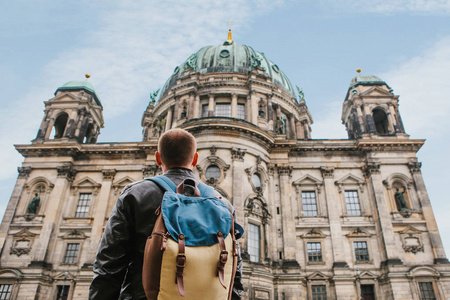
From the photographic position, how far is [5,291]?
80.8 feet

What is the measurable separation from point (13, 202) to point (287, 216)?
23.1 metres

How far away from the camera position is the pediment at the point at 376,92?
31922 millimetres

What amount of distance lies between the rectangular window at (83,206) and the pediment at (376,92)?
89.1ft

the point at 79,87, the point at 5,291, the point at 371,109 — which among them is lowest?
the point at 5,291

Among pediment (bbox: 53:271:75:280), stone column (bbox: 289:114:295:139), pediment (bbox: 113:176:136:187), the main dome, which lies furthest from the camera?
the main dome

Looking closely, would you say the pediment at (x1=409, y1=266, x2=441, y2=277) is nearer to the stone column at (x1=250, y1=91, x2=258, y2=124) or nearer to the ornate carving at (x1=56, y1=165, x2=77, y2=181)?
the stone column at (x1=250, y1=91, x2=258, y2=124)

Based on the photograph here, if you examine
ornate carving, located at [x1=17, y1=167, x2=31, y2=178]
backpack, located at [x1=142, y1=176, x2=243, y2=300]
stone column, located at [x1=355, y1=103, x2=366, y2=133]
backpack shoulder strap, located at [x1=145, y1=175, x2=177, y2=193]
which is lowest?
backpack, located at [x1=142, y1=176, x2=243, y2=300]

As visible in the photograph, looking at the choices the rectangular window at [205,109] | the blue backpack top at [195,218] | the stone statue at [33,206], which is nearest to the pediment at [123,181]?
the stone statue at [33,206]

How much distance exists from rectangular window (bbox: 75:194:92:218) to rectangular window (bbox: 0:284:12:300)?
22.3 ft

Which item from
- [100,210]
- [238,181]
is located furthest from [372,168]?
[100,210]

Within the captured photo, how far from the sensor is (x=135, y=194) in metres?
2.65

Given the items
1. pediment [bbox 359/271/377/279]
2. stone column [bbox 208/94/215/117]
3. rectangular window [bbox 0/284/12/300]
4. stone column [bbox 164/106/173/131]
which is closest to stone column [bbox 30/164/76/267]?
rectangular window [bbox 0/284/12/300]

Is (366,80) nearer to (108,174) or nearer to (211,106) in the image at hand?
(211,106)

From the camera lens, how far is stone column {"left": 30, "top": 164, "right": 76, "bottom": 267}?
25828 mm
